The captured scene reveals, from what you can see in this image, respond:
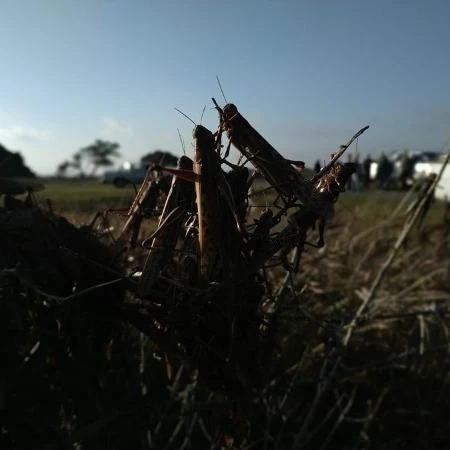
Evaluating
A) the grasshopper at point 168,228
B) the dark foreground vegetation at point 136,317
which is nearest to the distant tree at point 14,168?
the dark foreground vegetation at point 136,317

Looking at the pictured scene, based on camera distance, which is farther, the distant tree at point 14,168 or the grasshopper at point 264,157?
the distant tree at point 14,168

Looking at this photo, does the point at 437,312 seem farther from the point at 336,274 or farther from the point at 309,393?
the point at 336,274

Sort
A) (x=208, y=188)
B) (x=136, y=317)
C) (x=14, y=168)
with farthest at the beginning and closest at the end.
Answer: (x=14, y=168) → (x=136, y=317) → (x=208, y=188)

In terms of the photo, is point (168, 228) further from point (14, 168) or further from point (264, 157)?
point (14, 168)

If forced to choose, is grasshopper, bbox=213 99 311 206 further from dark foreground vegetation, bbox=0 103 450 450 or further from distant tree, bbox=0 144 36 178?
distant tree, bbox=0 144 36 178

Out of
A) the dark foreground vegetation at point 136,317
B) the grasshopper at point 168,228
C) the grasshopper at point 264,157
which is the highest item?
the grasshopper at point 264,157

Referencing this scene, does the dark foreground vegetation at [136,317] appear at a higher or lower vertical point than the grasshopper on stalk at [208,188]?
lower

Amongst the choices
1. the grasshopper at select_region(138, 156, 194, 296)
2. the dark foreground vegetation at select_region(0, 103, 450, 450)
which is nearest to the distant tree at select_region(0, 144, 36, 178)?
the dark foreground vegetation at select_region(0, 103, 450, 450)

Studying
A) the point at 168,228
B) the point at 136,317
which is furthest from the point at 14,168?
the point at 168,228

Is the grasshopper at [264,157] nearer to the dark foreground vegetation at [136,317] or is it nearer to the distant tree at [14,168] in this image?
the dark foreground vegetation at [136,317]
